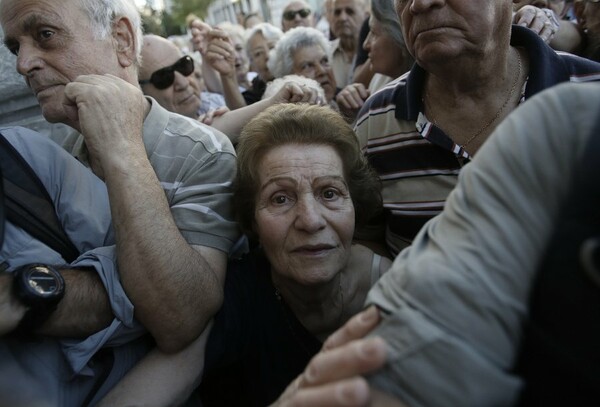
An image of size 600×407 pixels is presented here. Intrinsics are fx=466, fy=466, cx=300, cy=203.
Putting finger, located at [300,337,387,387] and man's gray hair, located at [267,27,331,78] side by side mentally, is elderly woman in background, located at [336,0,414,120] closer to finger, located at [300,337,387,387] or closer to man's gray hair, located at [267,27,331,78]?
man's gray hair, located at [267,27,331,78]

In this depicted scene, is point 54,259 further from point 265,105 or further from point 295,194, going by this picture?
point 265,105

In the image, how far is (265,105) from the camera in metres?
2.49

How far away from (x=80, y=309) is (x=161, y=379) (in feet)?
1.16

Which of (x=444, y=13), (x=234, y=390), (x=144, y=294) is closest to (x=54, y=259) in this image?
(x=144, y=294)

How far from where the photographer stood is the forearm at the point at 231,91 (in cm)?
354

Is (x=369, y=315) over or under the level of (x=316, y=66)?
over

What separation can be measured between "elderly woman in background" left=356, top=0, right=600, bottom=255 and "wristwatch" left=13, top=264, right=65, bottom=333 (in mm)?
1398

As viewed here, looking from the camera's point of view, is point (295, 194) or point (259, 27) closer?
point (295, 194)

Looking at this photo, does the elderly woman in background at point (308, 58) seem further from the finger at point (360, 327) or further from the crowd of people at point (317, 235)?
the finger at point (360, 327)

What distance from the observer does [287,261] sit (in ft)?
5.65

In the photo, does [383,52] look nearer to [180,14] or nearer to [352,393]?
[352,393]

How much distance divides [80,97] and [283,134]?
760 millimetres

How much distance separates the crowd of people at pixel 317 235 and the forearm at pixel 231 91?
1.05 meters

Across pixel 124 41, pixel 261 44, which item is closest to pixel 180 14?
pixel 261 44
